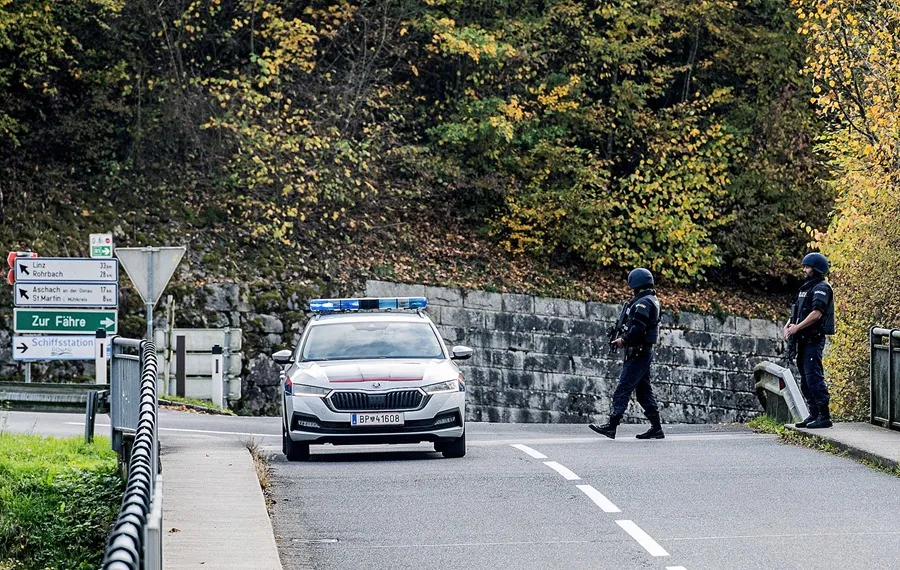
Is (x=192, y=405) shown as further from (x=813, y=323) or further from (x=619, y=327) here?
(x=813, y=323)

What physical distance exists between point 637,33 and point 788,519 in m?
29.1

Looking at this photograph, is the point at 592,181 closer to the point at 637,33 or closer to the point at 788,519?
the point at 637,33

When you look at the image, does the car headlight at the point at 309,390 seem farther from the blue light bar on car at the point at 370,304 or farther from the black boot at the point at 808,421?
the black boot at the point at 808,421

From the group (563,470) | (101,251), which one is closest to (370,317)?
(563,470)

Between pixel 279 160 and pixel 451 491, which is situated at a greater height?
pixel 279 160

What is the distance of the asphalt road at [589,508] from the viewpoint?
9.76 meters

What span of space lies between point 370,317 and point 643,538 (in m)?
7.50

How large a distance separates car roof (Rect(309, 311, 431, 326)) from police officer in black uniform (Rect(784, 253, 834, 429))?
14.0 ft

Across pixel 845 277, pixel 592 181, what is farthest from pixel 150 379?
pixel 592 181

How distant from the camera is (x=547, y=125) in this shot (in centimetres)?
3753

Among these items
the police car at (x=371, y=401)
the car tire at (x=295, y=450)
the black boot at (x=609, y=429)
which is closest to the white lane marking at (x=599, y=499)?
the police car at (x=371, y=401)

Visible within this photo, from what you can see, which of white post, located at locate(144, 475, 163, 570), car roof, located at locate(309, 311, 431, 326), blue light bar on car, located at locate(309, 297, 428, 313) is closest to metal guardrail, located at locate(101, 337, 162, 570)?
white post, located at locate(144, 475, 163, 570)

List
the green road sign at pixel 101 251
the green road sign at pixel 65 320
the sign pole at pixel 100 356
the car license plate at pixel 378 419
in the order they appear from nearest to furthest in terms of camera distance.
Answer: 1. the car license plate at pixel 378 419
2. the green road sign at pixel 65 320
3. the sign pole at pixel 100 356
4. the green road sign at pixel 101 251

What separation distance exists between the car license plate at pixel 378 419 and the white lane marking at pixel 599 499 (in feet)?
10.3
